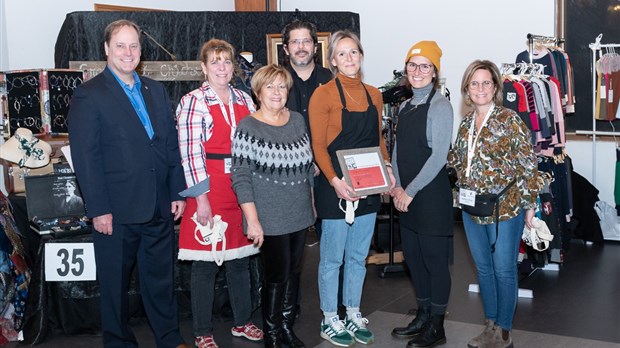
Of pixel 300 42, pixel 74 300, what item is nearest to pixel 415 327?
pixel 300 42

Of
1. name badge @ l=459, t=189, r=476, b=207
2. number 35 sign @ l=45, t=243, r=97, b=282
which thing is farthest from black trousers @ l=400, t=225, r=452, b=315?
number 35 sign @ l=45, t=243, r=97, b=282

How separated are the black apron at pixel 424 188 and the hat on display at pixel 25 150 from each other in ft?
7.20

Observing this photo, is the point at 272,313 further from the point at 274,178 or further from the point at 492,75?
the point at 492,75

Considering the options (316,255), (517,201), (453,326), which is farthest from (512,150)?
(316,255)

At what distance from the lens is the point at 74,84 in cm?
473

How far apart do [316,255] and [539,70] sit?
2.20m

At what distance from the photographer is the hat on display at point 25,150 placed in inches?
165

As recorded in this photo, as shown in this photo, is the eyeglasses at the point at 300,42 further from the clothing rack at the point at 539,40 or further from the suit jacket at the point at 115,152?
the clothing rack at the point at 539,40

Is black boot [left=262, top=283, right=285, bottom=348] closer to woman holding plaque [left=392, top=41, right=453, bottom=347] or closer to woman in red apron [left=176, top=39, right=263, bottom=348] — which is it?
woman in red apron [left=176, top=39, right=263, bottom=348]

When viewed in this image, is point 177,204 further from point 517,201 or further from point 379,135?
point 517,201

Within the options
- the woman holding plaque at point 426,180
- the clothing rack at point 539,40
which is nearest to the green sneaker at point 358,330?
the woman holding plaque at point 426,180

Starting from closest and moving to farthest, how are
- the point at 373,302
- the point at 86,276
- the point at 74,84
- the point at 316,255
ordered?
the point at 86,276
the point at 373,302
the point at 74,84
the point at 316,255

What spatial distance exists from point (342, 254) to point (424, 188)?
52cm

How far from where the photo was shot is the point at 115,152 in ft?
10.3
